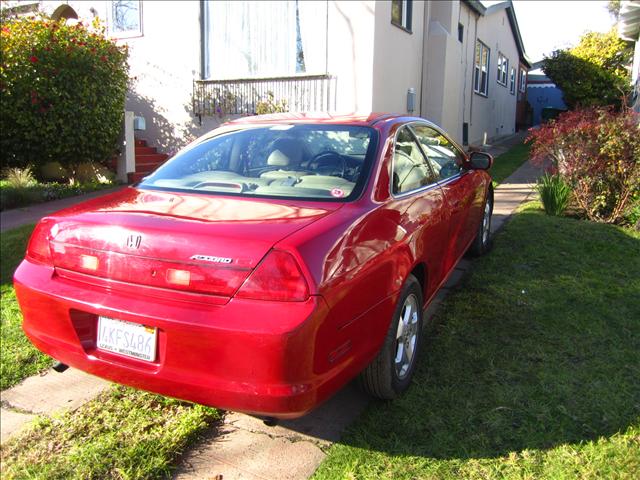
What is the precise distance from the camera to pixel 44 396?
10.7 ft

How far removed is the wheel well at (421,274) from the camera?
129 inches

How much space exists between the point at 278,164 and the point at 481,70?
1636 centimetres

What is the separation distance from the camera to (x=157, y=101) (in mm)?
11609

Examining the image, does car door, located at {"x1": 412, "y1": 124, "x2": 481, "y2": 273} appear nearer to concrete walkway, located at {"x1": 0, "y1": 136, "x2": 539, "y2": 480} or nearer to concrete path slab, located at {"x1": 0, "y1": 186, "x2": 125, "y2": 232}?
concrete walkway, located at {"x1": 0, "y1": 136, "x2": 539, "y2": 480}

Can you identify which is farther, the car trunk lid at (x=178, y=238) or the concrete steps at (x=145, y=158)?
the concrete steps at (x=145, y=158)

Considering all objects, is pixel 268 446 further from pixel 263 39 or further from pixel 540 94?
pixel 540 94

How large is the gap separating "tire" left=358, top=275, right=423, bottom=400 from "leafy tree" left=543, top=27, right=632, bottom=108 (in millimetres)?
17688

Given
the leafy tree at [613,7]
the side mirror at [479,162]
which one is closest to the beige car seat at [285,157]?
the side mirror at [479,162]

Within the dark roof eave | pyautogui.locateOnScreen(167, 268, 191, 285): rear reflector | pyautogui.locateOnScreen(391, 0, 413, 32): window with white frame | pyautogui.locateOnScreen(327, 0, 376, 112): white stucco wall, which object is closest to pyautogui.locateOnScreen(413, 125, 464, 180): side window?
pyautogui.locateOnScreen(167, 268, 191, 285): rear reflector

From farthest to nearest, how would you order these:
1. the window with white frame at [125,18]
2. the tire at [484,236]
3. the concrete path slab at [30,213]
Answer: the window with white frame at [125,18]
the concrete path slab at [30,213]
the tire at [484,236]

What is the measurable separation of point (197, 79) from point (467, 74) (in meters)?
8.20

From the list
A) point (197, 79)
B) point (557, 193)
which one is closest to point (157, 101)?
point (197, 79)

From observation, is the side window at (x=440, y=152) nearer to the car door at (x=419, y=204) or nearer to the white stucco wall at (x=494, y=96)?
the car door at (x=419, y=204)

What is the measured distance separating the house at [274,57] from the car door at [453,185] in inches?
206
